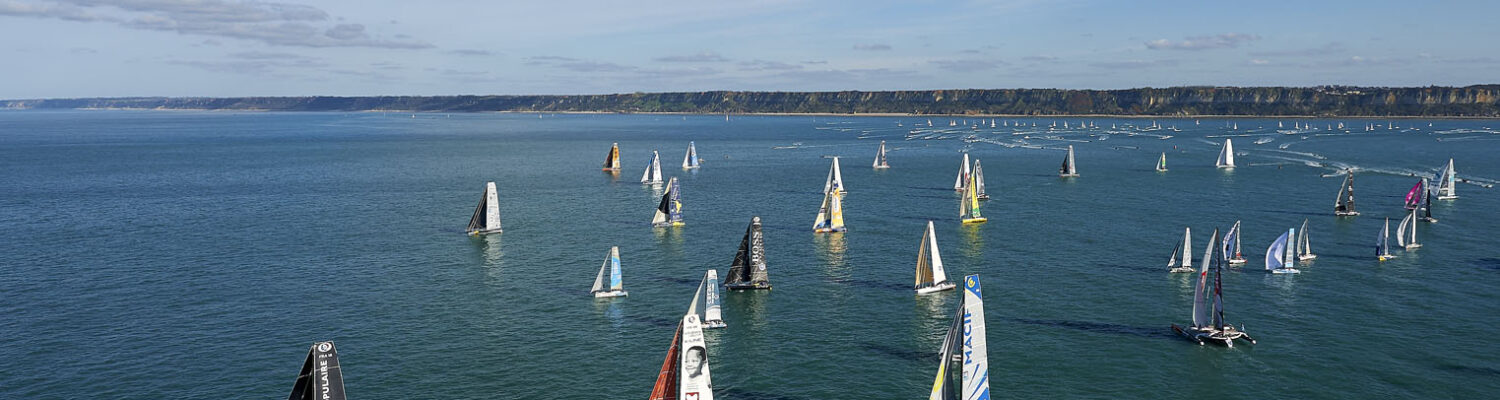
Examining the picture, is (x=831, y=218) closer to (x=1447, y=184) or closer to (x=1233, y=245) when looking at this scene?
(x=1233, y=245)

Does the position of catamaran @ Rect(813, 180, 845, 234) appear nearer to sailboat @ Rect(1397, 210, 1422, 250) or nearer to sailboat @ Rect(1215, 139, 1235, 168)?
sailboat @ Rect(1397, 210, 1422, 250)

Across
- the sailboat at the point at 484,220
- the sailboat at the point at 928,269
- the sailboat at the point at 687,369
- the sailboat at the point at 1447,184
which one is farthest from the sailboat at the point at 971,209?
the sailboat at the point at 1447,184

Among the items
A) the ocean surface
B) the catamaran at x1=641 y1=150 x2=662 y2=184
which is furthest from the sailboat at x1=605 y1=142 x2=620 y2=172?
the ocean surface

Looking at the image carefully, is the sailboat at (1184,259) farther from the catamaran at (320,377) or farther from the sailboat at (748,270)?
the catamaran at (320,377)

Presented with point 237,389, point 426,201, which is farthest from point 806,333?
point 426,201

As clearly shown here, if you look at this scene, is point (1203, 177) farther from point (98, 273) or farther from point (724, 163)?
point (98, 273)
